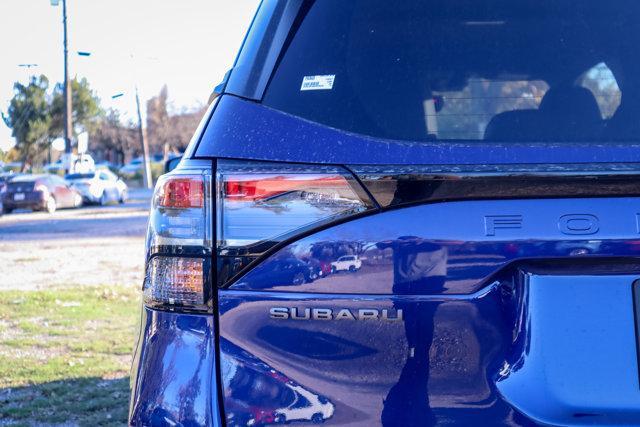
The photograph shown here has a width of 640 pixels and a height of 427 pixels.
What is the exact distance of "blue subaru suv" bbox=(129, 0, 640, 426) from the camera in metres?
1.82

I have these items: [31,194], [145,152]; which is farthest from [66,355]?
[145,152]

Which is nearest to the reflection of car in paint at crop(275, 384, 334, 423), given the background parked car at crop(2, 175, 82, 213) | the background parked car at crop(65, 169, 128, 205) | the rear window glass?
the rear window glass

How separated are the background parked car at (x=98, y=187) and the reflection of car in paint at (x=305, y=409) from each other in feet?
107

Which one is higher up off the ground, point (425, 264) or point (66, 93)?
point (66, 93)

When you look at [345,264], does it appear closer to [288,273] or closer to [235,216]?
[288,273]

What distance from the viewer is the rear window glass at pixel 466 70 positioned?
6.59 ft

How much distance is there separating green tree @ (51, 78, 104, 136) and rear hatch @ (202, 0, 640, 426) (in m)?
59.0

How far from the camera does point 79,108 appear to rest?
6191 centimetres

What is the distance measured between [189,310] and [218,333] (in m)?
0.09

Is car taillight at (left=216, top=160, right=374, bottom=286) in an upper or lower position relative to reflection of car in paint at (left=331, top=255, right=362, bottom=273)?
upper

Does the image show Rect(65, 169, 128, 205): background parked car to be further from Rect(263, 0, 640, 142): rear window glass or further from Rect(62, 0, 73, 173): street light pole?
Rect(263, 0, 640, 142): rear window glass

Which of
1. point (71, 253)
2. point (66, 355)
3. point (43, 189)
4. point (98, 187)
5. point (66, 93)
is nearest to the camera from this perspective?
point (66, 355)

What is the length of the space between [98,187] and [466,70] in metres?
34.0

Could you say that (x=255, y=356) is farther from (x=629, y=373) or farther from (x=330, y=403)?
(x=629, y=373)
